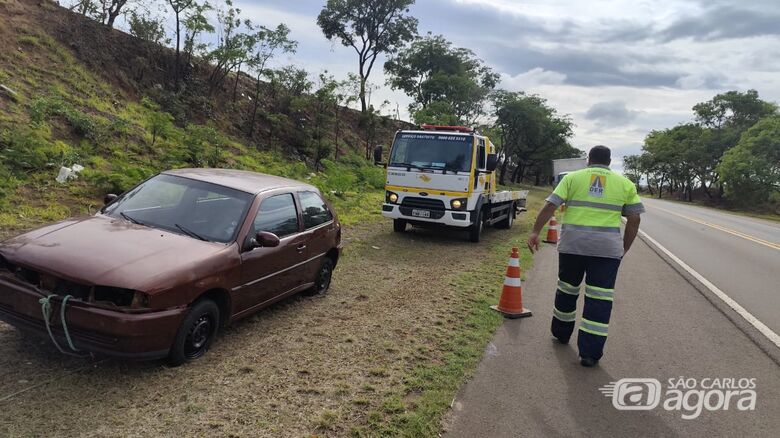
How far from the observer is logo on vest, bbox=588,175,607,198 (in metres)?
4.76

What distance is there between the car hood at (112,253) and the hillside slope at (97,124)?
3885 mm

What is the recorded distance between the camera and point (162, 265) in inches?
147

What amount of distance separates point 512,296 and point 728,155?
172 ft

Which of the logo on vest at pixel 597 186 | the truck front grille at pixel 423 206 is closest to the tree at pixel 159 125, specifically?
the truck front grille at pixel 423 206

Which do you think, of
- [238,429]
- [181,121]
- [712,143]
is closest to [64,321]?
[238,429]

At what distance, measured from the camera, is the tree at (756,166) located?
4367 centimetres

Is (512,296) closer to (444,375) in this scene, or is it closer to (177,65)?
(444,375)

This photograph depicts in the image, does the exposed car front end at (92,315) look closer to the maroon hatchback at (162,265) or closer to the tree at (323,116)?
the maroon hatchback at (162,265)

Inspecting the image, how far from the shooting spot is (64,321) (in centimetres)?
345

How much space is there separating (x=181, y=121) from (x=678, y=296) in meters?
16.7

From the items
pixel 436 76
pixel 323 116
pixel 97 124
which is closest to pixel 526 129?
pixel 436 76

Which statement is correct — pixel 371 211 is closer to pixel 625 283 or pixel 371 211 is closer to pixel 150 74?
pixel 625 283

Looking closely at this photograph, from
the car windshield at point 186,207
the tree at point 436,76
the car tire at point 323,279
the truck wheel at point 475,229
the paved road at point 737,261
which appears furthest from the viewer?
the tree at point 436,76

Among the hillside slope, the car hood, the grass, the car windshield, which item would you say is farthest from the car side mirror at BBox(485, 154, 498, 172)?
the car hood
